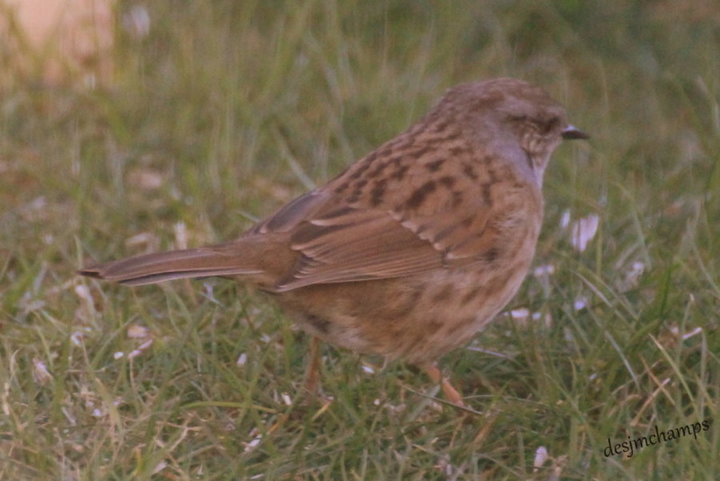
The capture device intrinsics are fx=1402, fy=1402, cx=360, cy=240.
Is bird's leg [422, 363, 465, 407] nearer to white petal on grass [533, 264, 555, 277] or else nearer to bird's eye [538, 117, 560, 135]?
white petal on grass [533, 264, 555, 277]

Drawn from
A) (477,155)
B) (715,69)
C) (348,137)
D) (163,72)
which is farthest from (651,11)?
(477,155)

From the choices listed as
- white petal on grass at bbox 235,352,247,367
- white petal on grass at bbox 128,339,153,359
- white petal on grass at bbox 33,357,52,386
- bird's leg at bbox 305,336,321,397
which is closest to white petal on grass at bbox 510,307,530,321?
bird's leg at bbox 305,336,321,397

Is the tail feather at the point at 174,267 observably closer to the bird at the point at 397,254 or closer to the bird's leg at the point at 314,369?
the bird at the point at 397,254

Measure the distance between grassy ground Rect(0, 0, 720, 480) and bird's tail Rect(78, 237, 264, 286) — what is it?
16.1 inches

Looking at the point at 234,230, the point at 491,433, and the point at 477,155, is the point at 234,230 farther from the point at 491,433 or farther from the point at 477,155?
A: the point at 491,433

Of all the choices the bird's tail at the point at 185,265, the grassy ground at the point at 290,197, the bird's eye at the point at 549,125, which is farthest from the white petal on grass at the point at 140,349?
the bird's eye at the point at 549,125

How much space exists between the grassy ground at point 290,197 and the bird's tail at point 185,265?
0.41 meters

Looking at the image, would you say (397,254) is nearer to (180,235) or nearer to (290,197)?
(180,235)

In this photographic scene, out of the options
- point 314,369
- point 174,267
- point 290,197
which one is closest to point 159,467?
point 174,267

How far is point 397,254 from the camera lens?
4.29 meters

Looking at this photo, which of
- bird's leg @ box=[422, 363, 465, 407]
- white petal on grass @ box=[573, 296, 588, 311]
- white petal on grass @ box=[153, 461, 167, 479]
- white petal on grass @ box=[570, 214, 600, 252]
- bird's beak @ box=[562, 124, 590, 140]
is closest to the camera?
white petal on grass @ box=[153, 461, 167, 479]

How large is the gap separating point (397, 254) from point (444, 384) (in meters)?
0.44

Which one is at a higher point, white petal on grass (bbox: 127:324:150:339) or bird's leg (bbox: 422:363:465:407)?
bird's leg (bbox: 422:363:465:407)

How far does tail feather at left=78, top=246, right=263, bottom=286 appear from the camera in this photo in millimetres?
4039
